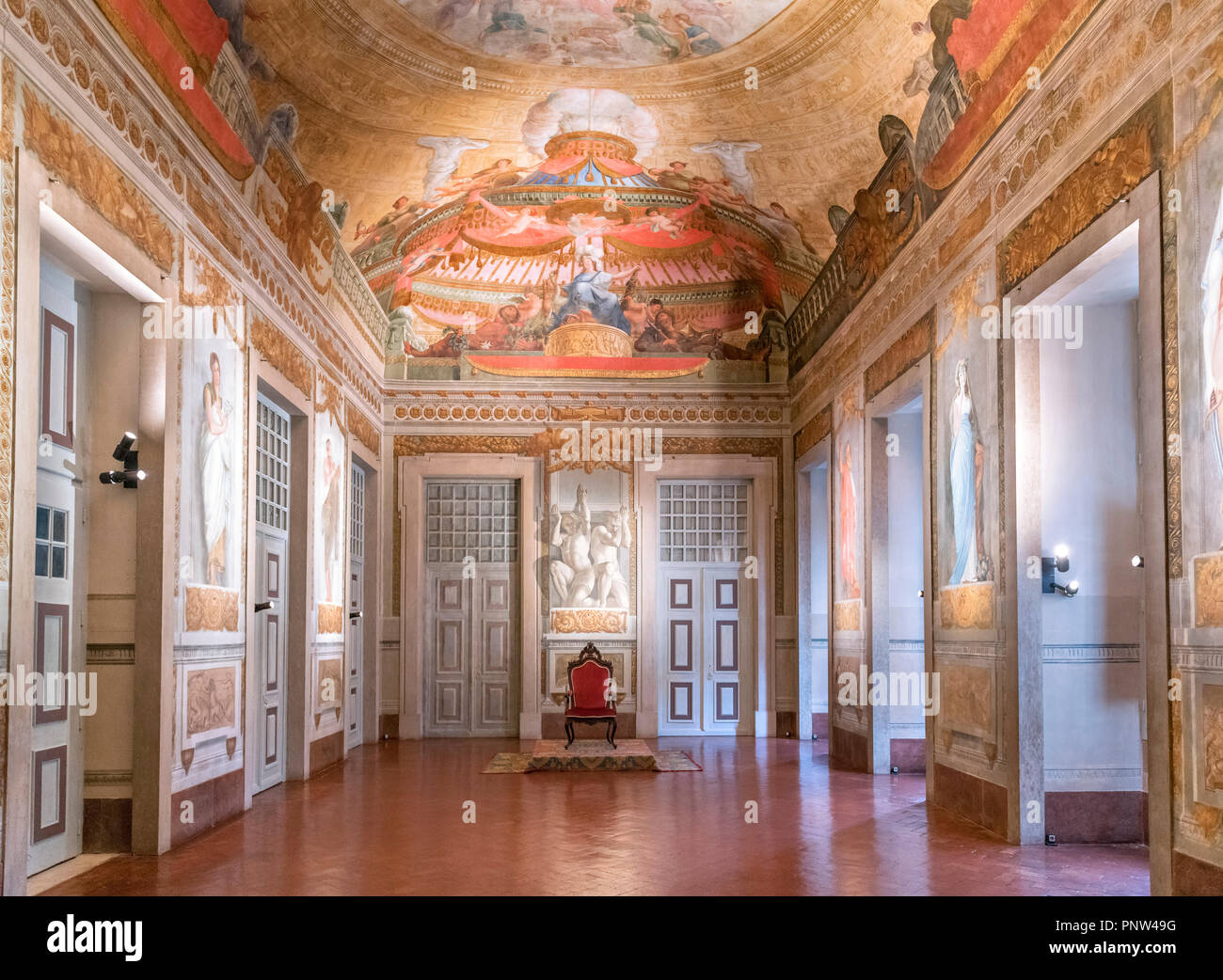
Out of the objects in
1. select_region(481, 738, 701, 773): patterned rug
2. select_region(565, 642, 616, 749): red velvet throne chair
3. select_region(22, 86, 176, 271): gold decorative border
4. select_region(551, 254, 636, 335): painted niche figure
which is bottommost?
select_region(481, 738, 701, 773): patterned rug

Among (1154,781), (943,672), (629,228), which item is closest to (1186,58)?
(1154,781)

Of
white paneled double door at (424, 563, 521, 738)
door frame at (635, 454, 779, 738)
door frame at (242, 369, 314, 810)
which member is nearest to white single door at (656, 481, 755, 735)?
door frame at (635, 454, 779, 738)

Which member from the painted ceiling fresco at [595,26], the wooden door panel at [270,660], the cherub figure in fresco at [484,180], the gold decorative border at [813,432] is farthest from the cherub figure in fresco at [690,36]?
the wooden door panel at [270,660]

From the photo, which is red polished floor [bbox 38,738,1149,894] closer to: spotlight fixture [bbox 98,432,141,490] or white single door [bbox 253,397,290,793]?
white single door [bbox 253,397,290,793]

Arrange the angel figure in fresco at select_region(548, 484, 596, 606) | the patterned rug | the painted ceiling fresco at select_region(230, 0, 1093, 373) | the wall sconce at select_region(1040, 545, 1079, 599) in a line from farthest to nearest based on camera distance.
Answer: the angel figure in fresco at select_region(548, 484, 596, 606) → the patterned rug → the painted ceiling fresco at select_region(230, 0, 1093, 373) → the wall sconce at select_region(1040, 545, 1079, 599)

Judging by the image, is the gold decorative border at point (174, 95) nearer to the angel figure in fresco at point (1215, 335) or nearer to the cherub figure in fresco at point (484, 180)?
the cherub figure in fresco at point (484, 180)

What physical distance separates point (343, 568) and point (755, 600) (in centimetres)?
627

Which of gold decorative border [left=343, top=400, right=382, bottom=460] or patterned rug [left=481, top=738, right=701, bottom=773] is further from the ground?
gold decorative border [left=343, top=400, right=382, bottom=460]

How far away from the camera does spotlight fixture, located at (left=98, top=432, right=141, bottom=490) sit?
7559 millimetres

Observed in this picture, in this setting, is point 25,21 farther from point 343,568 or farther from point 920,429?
point 920,429

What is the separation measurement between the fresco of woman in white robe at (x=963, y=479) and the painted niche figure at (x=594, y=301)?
8152 mm

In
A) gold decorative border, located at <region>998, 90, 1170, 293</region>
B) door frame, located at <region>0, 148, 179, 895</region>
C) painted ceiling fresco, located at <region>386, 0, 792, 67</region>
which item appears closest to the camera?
door frame, located at <region>0, 148, 179, 895</region>

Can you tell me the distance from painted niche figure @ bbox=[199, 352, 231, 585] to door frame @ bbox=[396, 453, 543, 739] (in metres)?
7.35

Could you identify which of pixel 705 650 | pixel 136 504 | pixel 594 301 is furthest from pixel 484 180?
pixel 705 650
